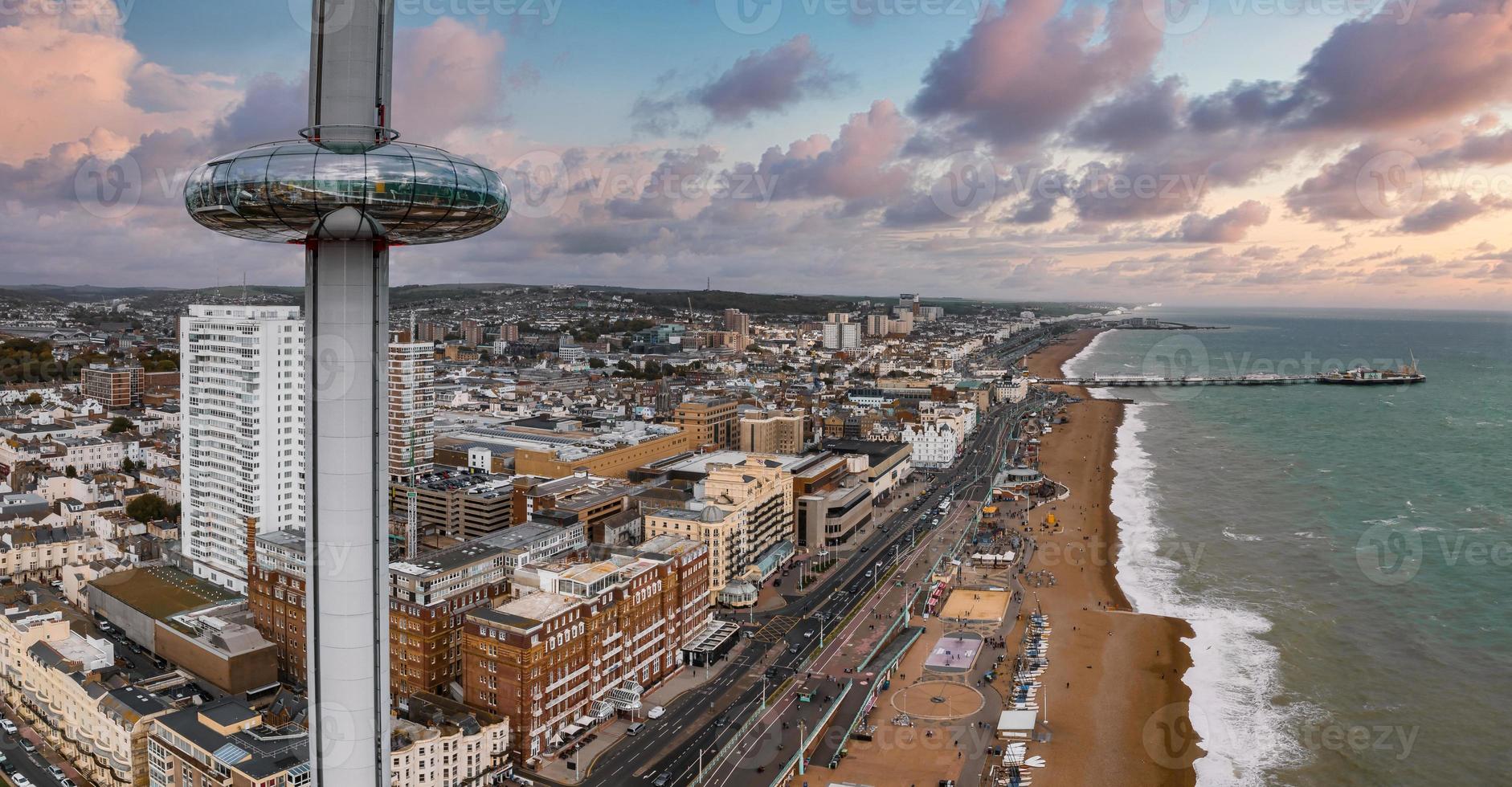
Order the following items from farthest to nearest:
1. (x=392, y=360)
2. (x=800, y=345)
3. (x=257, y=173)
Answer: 1. (x=800, y=345)
2. (x=392, y=360)
3. (x=257, y=173)

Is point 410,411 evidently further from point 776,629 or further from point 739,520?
point 776,629

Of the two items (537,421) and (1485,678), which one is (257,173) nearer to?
(1485,678)

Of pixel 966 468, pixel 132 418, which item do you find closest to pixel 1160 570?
pixel 966 468

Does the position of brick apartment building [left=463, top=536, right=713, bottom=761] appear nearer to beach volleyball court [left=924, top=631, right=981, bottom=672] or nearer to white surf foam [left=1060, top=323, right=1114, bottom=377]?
beach volleyball court [left=924, top=631, right=981, bottom=672]

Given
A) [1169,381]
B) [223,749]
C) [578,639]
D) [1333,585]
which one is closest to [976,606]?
[1333,585]

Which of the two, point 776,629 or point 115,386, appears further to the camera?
point 115,386

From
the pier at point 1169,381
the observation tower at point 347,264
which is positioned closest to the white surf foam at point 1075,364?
the pier at point 1169,381
